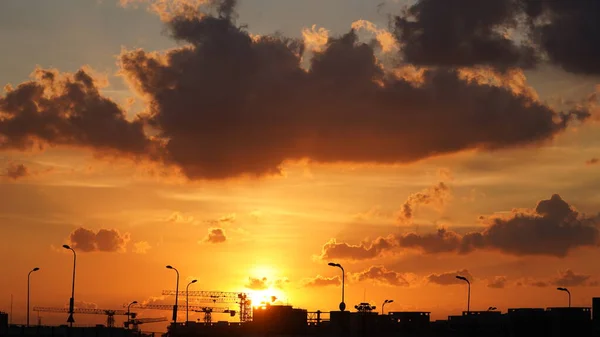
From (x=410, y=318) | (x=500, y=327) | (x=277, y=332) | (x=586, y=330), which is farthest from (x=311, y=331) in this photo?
(x=586, y=330)

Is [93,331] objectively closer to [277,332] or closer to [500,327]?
[277,332]

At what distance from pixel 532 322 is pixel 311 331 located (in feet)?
150

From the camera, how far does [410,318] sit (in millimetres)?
177375

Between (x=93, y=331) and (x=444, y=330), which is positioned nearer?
(x=444, y=330)

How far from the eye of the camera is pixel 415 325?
172250mm

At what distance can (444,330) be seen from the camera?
165875 mm

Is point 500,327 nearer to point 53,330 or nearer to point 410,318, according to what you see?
point 410,318

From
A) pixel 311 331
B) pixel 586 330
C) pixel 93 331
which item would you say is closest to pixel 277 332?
pixel 311 331

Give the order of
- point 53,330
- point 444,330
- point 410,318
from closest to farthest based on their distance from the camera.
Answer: point 444,330
point 410,318
point 53,330

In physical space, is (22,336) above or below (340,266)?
below

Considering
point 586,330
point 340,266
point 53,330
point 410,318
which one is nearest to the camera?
point 340,266

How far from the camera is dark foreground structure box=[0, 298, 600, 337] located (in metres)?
158

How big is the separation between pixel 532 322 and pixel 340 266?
38.7 metres

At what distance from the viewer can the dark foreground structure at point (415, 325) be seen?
158m
